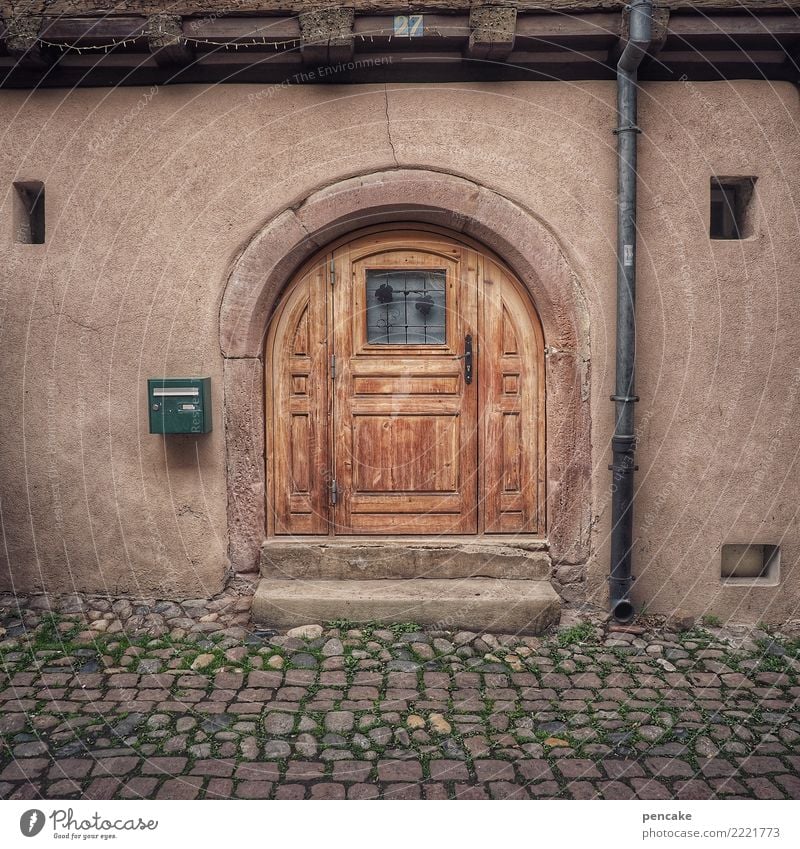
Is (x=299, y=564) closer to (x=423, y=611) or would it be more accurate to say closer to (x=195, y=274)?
(x=423, y=611)

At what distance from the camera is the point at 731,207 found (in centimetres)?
468

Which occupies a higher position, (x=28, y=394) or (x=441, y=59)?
(x=441, y=59)

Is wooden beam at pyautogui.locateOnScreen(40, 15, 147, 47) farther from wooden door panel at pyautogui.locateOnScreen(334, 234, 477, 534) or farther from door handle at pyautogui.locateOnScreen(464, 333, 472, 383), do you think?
door handle at pyautogui.locateOnScreen(464, 333, 472, 383)

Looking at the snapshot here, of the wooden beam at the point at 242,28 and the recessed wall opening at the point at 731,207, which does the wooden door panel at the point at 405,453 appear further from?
the wooden beam at the point at 242,28

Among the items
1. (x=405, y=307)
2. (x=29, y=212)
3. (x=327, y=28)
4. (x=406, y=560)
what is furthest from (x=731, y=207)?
(x=29, y=212)

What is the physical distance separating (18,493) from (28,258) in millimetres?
1487

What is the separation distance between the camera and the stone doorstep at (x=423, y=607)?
14.3 ft

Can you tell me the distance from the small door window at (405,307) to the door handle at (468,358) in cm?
14

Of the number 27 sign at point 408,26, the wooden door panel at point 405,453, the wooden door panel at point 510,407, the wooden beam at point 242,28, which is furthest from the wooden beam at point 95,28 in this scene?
the wooden door panel at point 405,453

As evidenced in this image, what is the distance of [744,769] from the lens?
299 centimetres

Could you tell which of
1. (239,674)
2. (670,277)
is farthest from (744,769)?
(670,277)

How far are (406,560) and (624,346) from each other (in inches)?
74.1

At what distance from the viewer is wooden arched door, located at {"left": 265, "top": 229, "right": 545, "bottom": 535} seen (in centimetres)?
472

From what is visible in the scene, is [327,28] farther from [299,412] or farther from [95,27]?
[299,412]
